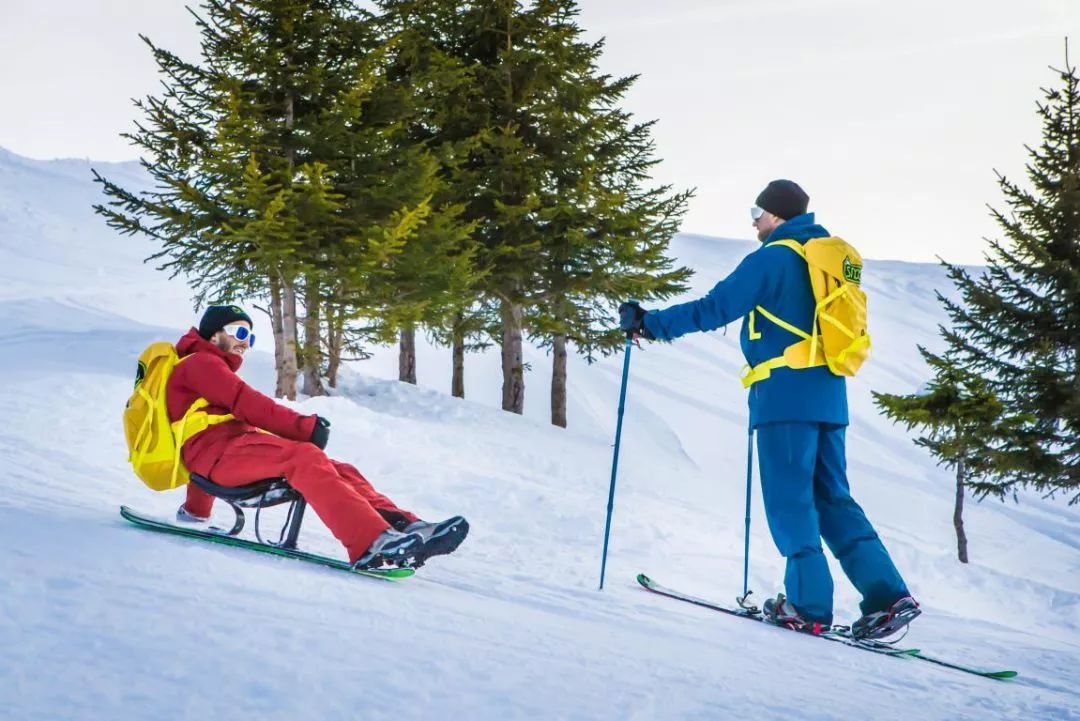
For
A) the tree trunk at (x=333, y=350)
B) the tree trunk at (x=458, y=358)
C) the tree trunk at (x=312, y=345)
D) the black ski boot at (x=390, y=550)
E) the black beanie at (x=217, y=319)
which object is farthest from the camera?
the tree trunk at (x=458, y=358)

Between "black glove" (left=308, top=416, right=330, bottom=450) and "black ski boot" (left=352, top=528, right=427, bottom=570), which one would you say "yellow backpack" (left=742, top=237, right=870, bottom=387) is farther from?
"black glove" (left=308, top=416, right=330, bottom=450)

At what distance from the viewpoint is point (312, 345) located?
1349cm

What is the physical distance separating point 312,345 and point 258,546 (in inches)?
379

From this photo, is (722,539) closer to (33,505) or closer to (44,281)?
(33,505)

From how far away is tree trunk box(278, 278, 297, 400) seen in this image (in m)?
12.7

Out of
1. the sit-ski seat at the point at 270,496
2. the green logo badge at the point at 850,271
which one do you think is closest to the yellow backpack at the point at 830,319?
the green logo badge at the point at 850,271

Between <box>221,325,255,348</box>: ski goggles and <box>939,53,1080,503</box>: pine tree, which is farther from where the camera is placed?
<box>939,53,1080,503</box>: pine tree

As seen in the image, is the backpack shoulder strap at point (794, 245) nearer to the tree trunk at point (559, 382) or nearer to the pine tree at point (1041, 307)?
the pine tree at point (1041, 307)

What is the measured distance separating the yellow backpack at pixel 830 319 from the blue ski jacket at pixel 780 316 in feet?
0.12

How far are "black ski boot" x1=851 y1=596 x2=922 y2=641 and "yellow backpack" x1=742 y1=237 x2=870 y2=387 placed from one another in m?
1.24

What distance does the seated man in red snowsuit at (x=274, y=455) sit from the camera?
3.97 meters

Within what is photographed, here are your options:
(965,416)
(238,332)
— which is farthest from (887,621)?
(965,416)

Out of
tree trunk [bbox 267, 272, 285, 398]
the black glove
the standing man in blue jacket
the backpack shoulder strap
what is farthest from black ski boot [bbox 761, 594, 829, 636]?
tree trunk [bbox 267, 272, 285, 398]

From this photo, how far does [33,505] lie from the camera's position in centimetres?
443
